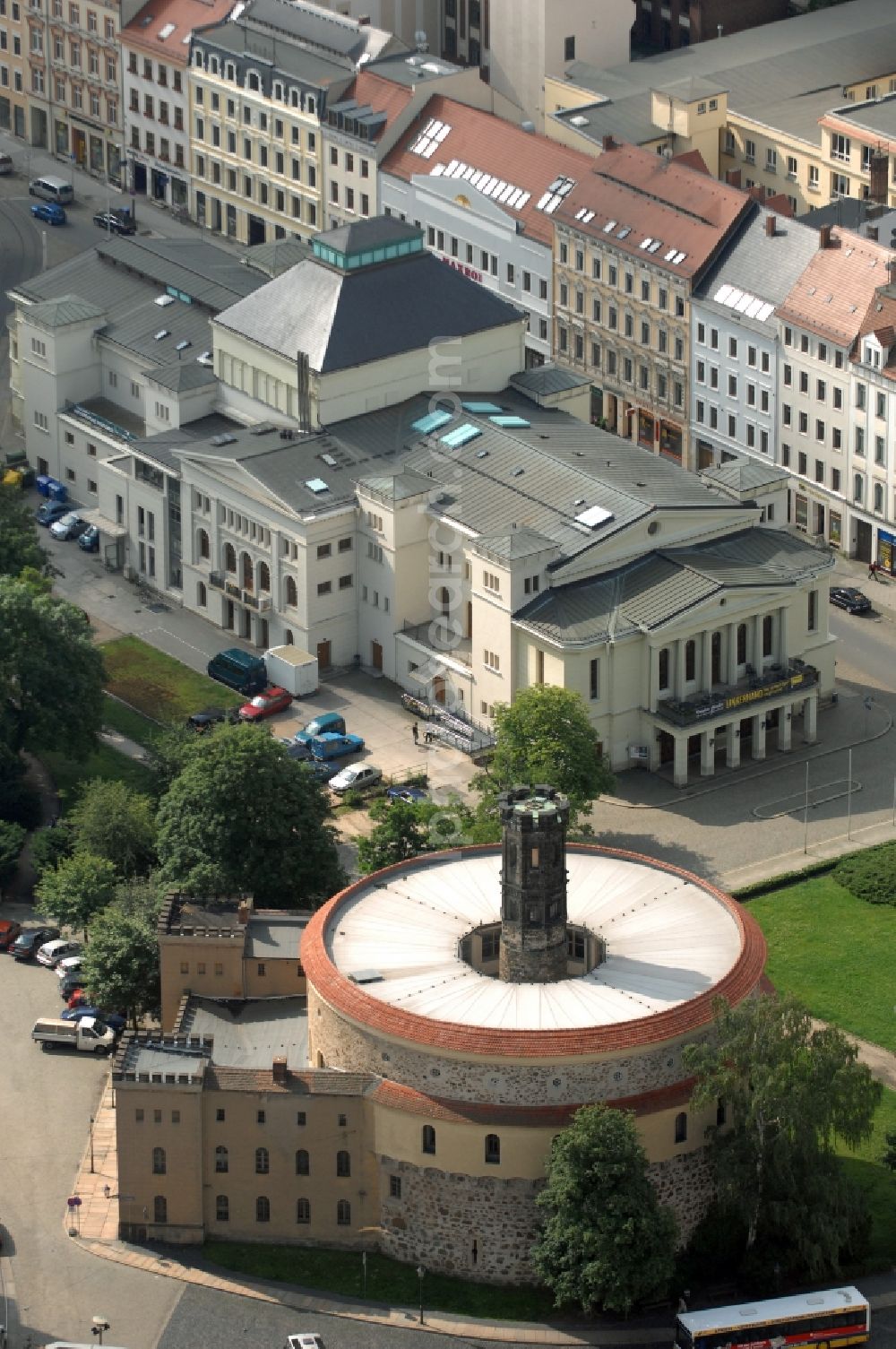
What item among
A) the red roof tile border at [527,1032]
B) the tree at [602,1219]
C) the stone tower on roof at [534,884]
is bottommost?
the tree at [602,1219]

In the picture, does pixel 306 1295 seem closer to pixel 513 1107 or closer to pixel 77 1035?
pixel 513 1107

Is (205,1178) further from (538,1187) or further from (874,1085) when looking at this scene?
(874,1085)

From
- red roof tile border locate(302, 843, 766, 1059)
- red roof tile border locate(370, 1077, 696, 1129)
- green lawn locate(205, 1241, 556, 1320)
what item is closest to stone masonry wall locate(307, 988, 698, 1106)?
red roof tile border locate(370, 1077, 696, 1129)

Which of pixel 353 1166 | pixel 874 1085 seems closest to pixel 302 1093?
pixel 353 1166

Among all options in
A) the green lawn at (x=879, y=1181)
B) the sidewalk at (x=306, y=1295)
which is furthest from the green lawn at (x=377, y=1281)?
the green lawn at (x=879, y=1181)

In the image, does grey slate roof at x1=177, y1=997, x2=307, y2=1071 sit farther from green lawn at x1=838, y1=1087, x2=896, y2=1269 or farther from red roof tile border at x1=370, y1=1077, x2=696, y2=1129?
green lawn at x1=838, y1=1087, x2=896, y2=1269

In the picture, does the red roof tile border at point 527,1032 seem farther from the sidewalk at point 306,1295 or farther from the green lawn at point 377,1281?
the sidewalk at point 306,1295
